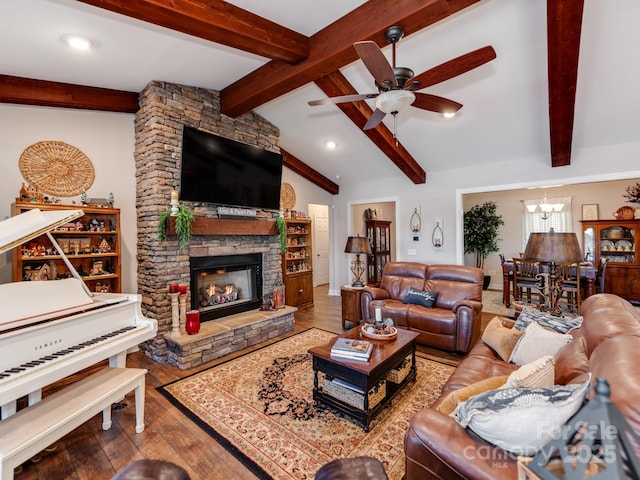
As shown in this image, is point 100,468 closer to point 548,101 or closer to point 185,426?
point 185,426

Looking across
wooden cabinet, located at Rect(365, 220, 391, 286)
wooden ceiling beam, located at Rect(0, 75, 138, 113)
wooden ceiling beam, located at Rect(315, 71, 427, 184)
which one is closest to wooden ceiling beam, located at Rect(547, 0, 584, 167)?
wooden ceiling beam, located at Rect(315, 71, 427, 184)

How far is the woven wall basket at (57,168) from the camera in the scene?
3125 mm

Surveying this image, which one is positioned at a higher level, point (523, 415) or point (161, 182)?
point (161, 182)

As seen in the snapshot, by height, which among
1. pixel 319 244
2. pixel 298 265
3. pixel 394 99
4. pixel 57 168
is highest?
pixel 394 99

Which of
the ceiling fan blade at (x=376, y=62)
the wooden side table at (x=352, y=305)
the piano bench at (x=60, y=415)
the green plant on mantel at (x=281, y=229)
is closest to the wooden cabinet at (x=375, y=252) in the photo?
the wooden side table at (x=352, y=305)

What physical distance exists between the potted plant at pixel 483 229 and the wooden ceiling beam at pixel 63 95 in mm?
7216

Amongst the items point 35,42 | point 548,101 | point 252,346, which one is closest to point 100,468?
point 252,346

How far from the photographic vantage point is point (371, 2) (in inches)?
94.7

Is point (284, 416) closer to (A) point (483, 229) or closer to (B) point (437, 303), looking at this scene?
(B) point (437, 303)

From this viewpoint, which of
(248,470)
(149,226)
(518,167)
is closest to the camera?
(248,470)

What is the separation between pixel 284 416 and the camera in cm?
233

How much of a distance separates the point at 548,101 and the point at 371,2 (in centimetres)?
239

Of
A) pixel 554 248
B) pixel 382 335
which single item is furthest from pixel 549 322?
pixel 382 335

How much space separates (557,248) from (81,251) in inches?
185
